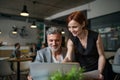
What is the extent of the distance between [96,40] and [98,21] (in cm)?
619

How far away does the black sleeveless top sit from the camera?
186cm

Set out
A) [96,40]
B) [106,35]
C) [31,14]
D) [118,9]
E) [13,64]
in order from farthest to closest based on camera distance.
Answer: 1. [31,14]
2. [106,35]
3. [118,9]
4. [13,64]
5. [96,40]

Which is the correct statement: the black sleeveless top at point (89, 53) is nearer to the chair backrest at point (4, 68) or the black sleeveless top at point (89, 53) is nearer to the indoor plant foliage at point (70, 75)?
the indoor plant foliage at point (70, 75)

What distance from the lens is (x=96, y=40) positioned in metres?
1.85

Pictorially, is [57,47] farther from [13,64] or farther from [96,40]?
[13,64]

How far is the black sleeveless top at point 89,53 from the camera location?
186 cm

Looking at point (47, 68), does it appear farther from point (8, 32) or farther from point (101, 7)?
point (8, 32)

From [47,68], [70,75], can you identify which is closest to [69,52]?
[47,68]

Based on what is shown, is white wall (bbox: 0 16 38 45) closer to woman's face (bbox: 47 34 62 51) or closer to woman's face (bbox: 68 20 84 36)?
woman's face (bbox: 47 34 62 51)

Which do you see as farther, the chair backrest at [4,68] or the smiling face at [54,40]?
the chair backrest at [4,68]

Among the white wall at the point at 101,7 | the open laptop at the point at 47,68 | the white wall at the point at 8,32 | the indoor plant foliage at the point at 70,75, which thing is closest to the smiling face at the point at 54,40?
the open laptop at the point at 47,68

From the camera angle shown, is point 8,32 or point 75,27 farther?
point 8,32

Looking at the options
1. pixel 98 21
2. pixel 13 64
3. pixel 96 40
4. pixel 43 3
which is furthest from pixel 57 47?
pixel 43 3

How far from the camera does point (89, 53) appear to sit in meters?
1.87
